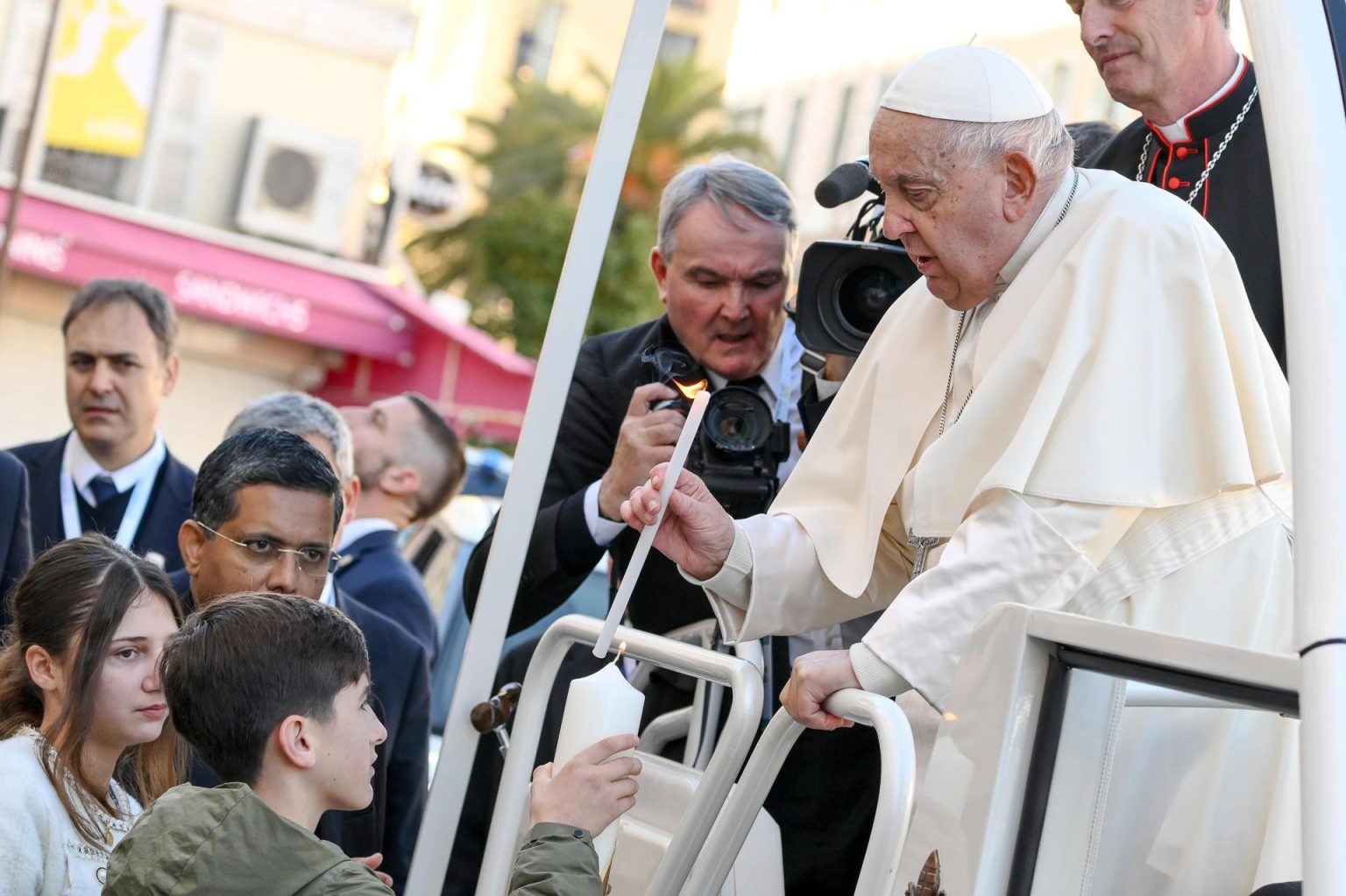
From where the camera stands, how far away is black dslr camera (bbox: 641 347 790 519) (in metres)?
3.19

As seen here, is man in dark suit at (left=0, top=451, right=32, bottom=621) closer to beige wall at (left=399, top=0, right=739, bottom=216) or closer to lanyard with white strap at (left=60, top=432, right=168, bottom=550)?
lanyard with white strap at (left=60, top=432, right=168, bottom=550)

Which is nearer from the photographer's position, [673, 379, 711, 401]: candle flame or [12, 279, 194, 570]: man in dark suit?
[673, 379, 711, 401]: candle flame

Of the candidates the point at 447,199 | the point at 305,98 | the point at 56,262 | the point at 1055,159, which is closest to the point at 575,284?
the point at 1055,159

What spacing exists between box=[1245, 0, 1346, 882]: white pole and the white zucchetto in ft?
2.61

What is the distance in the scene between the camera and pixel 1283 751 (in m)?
2.12

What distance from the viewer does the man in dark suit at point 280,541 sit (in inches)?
132

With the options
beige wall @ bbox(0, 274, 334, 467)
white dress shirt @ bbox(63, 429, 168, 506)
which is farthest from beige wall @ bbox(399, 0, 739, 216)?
white dress shirt @ bbox(63, 429, 168, 506)

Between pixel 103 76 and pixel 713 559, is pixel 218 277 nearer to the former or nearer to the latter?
pixel 103 76

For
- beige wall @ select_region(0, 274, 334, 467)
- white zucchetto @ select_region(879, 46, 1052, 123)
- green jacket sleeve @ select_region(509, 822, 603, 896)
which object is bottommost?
beige wall @ select_region(0, 274, 334, 467)

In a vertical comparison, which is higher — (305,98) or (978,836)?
(305,98)

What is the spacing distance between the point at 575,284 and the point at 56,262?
15.7 meters

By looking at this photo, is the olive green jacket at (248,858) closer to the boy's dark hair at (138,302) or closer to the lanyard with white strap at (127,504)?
the lanyard with white strap at (127,504)

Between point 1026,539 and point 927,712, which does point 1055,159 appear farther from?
point 927,712

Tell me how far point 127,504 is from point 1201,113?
8.70 ft
